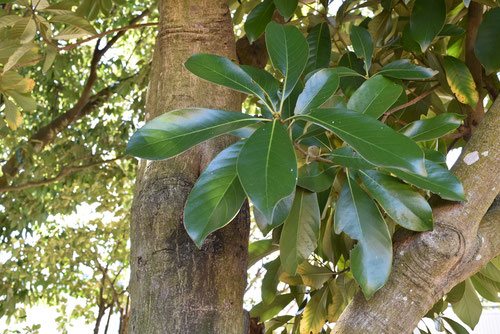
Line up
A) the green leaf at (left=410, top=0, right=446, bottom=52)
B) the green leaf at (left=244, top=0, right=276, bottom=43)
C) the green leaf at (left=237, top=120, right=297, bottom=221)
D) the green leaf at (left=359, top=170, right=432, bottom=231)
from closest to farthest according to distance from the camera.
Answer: the green leaf at (left=237, top=120, right=297, bottom=221) → the green leaf at (left=359, top=170, right=432, bottom=231) → the green leaf at (left=410, top=0, right=446, bottom=52) → the green leaf at (left=244, top=0, right=276, bottom=43)

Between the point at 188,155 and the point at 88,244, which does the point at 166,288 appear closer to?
the point at 188,155

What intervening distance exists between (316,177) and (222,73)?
203mm

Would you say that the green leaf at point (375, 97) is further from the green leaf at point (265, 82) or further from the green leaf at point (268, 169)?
the green leaf at point (268, 169)

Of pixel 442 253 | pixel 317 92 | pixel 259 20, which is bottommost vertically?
A: pixel 442 253

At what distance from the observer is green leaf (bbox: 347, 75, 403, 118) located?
3.02ft

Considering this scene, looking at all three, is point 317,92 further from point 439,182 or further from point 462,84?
point 462,84

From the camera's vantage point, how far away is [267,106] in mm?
850

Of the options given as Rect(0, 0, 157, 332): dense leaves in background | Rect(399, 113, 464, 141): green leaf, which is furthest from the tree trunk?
Rect(0, 0, 157, 332): dense leaves in background

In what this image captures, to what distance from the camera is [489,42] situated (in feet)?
3.82

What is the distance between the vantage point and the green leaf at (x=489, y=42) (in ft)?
3.80

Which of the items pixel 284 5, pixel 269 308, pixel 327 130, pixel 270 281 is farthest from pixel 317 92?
pixel 269 308

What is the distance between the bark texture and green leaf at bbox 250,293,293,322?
58 centimetres

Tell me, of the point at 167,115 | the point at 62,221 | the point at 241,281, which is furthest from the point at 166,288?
the point at 62,221

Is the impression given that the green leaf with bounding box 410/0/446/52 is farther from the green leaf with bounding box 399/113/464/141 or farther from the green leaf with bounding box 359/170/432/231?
the green leaf with bounding box 359/170/432/231
